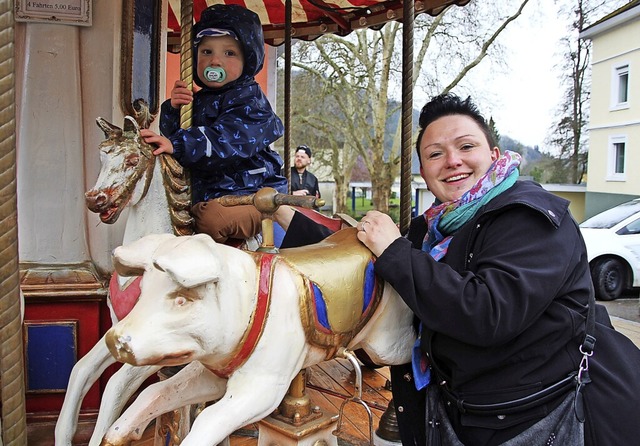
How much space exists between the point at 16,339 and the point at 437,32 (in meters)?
15.0

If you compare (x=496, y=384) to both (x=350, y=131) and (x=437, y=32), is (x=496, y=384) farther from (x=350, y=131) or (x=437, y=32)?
(x=350, y=131)

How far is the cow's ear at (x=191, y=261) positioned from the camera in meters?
0.93

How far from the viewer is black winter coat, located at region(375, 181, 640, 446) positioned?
116 cm

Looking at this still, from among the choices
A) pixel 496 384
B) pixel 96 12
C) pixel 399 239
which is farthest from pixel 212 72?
pixel 496 384

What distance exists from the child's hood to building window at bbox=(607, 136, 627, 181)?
17222 millimetres

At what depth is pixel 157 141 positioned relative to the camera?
75.5 inches

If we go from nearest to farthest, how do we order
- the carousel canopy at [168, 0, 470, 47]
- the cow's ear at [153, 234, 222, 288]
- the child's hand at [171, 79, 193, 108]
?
1. the cow's ear at [153, 234, 222, 288]
2. the child's hand at [171, 79, 193, 108]
3. the carousel canopy at [168, 0, 470, 47]

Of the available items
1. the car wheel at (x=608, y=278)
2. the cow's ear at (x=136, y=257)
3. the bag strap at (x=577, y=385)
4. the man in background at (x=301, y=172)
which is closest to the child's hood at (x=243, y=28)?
the cow's ear at (x=136, y=257)

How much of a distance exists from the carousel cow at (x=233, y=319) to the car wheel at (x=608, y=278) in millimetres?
7331

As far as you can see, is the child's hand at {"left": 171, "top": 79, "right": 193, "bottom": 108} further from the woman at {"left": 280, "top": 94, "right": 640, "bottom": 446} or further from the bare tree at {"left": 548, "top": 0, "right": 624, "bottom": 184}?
the bare tree at {"left": 548, "top": 0, "right": 624, "bottom": 184}

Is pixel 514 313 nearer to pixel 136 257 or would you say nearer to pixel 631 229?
pixel 136 257

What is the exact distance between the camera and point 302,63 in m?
15.9

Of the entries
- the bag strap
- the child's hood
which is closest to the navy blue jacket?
the child's hood

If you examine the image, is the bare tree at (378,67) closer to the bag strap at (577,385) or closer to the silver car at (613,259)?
the silver car at (613,259)
